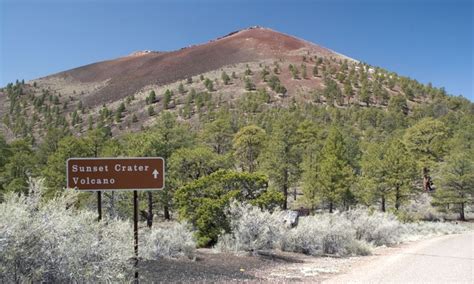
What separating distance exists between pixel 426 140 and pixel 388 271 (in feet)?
141

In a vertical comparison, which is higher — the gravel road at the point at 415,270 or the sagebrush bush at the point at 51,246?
the sagebrush bush at the point at 51,246

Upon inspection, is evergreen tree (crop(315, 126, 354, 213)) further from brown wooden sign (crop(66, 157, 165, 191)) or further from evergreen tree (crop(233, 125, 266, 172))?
brown wooden sign (crop(66, 157, 165, 191))

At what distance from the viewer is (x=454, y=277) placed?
1000 centimetres

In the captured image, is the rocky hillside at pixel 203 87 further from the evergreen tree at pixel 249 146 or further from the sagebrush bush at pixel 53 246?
the sagebrush bush at pixel 53 246

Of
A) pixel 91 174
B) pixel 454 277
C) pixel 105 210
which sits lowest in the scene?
pixel 454 277

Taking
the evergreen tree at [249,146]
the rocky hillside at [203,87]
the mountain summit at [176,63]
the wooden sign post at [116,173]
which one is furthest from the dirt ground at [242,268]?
the mountain summit at [176,63]

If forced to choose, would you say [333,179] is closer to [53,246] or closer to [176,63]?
[53,246]

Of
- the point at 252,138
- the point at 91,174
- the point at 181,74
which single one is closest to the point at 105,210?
the point at 91,174

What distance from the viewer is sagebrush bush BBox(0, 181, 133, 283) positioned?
16.7 ft

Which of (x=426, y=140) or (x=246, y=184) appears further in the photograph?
(x=426, y=140)

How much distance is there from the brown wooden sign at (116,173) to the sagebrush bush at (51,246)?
4.45 feet

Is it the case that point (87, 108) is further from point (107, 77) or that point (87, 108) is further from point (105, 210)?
point (105, 210)

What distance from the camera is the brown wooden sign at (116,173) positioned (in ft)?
25.6

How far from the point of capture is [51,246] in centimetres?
546
